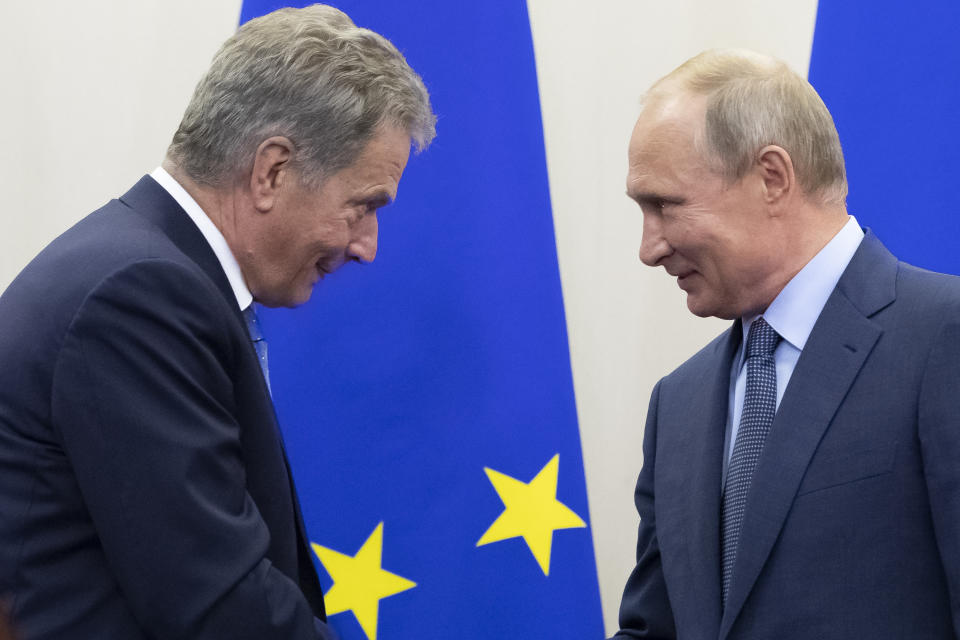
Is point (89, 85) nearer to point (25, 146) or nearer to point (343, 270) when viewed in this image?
point (25, 146)

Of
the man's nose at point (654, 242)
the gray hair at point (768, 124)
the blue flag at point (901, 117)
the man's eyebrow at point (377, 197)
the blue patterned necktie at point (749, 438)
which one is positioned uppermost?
the blue flag at point (901, 117)

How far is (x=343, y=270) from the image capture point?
2.18 m

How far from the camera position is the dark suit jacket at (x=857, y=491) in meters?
1.32

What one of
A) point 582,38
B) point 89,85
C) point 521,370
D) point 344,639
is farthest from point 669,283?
point 89,85

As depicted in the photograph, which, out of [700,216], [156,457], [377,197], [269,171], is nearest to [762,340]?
[700,216]

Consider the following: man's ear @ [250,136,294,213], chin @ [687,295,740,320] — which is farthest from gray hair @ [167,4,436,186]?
chin @ [687,295,740,320]

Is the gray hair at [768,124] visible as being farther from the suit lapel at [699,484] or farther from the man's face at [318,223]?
the man's face at [318,223]

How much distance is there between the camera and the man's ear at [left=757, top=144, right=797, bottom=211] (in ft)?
5.05

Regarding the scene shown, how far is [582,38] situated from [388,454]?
0.92 metres

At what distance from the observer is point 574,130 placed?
227cm

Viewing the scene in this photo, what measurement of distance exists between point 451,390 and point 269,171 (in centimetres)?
83

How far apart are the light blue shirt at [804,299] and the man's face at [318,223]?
22.3 inches

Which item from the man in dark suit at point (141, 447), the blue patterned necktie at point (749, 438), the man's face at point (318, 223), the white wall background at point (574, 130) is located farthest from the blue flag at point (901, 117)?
the man in dark suit at point (141, 447)

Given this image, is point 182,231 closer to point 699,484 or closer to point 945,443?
point 699,484
